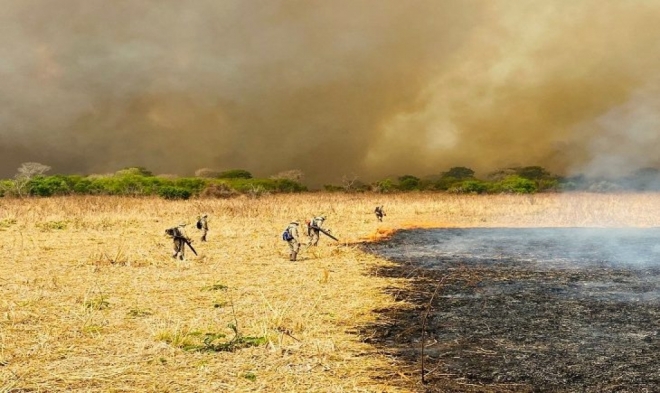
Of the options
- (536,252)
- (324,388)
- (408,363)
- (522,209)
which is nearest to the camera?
(324,388)

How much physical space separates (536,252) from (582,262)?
227cm

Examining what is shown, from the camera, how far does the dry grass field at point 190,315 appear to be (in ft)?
20.3

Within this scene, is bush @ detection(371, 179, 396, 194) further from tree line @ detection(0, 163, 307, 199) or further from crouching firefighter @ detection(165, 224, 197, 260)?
crouching firefighter @ detection(165, 224, 197, 260)

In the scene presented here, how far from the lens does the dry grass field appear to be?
6176mm

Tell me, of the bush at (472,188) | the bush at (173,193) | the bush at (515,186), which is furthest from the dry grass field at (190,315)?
the bush at (472,188)

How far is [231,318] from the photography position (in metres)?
8.88

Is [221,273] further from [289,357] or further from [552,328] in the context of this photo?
[552,328]

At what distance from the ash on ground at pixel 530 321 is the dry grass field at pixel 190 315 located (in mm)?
648

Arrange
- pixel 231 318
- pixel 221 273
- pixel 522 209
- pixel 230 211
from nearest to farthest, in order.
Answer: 1. pixel 231 318
2. pixel 221 273
3. pixel 230 211
4. pixel 522 209


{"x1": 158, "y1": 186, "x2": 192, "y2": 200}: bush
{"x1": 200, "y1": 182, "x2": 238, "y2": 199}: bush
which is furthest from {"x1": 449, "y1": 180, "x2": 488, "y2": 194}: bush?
{"x1": 158, "y1": 186, "x2": 192, "y2": 200}: bush

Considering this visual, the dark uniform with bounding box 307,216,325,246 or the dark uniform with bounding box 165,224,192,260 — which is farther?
the dark uniform with bounding box 307,216,325,246

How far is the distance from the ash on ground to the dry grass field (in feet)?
2.12

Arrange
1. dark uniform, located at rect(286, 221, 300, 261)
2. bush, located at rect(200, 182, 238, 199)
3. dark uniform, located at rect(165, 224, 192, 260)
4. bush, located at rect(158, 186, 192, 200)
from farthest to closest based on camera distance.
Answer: bush, located at rect(200, 182, 238, 199)
bush, located at rect(158, 186, 192, 200)
dark uniform, located at rect(286, 221, 300, 261)
dark uniform, located at rect(165, 224, 192, 260)

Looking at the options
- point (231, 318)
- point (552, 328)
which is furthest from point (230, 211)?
point (552, 328)
